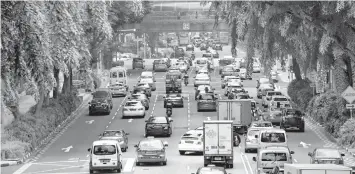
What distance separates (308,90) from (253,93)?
16.5 meters

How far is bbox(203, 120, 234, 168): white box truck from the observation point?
1714 inches

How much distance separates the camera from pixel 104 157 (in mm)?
41594

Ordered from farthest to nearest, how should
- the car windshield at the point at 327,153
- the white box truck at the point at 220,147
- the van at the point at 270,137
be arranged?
the van at the point at 270,137 → the white box truck at the point at 220,147 → the car windshield at the point at 327,153

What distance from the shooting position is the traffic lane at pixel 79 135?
165 ft

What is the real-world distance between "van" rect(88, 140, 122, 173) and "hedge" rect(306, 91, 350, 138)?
15.2 meters

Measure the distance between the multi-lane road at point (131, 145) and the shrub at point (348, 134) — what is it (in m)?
1.82

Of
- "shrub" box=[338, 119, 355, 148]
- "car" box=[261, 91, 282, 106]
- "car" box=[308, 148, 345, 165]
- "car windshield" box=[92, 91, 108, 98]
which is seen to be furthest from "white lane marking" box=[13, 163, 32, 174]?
"car" box=[261, 91, 282, 106]

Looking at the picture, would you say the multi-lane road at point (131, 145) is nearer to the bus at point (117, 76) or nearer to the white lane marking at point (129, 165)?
the white lane marking at point (129, 165)

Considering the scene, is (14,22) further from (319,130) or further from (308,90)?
(308,90)

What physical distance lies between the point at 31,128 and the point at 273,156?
18.8 m

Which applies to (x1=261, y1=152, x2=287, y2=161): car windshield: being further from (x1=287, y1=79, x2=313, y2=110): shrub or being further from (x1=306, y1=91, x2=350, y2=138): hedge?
(x1=287, y1=79, x2=313, y2=110): shrub

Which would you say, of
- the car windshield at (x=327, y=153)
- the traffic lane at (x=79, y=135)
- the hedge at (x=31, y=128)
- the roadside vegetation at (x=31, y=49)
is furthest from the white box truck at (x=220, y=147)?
the hedge at (x=31, y=128)

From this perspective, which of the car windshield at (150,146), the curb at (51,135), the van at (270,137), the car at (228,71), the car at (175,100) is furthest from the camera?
the car at (228,71)

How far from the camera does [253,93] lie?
88.5 m
